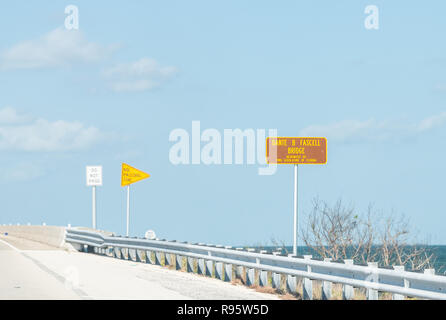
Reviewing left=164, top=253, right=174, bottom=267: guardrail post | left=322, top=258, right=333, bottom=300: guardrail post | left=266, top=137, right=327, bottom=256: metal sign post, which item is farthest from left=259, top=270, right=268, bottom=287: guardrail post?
left=164, top=253, right=174, bottom=267: guardrail post

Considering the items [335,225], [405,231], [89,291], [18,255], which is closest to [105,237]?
[18,255]

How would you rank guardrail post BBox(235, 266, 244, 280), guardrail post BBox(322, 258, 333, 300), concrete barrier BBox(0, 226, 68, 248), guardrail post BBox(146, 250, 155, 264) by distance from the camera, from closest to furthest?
1. guardrail post BBox(322, 258, 333, 300)
2. guardrail post BBox(235, 266, 244, 280)
3. guardrail post BBox(146, 250, 155, 264)
4. concrete barrier BBox(0, 226, 68, 248)

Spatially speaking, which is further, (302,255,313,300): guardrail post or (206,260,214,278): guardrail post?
(206,260,214,278): guardrail post

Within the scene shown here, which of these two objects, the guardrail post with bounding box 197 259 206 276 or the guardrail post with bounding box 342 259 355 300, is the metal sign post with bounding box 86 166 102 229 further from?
the guardrail post with bounding box 342 259 355 300

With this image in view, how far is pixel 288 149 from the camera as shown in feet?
81.5

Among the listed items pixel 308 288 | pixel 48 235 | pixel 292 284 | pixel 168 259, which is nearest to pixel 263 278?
pixel 292 284

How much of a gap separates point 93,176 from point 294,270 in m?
28.8

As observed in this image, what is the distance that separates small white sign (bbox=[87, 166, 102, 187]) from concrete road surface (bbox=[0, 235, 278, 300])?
1828 centimetres

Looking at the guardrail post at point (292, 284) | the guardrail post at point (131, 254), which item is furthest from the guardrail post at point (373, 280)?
the guardrail post at point (131, 254)

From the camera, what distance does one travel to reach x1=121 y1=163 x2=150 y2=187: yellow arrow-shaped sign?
38.5 meters

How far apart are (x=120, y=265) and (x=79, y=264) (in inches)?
51.2
